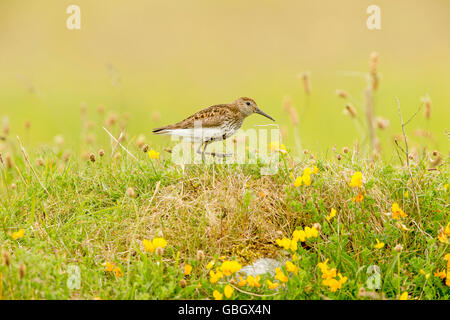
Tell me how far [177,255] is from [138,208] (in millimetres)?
1097

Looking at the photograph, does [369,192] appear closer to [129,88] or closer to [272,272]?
[272,272]

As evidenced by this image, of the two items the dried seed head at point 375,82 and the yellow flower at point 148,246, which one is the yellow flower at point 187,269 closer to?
the yellow flower at point 148,246

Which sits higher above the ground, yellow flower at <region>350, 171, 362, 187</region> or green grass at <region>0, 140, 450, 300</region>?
yellow flower at <region>350, 171, 362, 187</region>

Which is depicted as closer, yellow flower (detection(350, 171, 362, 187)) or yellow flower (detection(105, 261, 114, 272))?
yellow flower (detection(105, 261, 114, 272))

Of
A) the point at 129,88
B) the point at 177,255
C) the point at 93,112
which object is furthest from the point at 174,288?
the point at 129,88

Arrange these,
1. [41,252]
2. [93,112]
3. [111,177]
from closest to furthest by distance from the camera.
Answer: [41,252], [111,177], [93,112]

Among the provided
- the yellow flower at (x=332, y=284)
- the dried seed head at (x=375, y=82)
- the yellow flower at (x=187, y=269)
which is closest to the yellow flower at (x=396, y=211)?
the yellow flower at (x=332, y=284)

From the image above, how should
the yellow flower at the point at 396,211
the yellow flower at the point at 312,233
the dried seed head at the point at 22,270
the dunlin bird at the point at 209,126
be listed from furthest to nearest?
the dunlin bird at the point at 209,126 → the yellow flower at the point at 396,211 → the yellow flower at the point at 312,233 → the dried seed head at the point at 22,270

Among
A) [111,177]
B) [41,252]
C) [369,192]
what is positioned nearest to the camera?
[41,252]

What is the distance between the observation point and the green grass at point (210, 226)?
217 inches

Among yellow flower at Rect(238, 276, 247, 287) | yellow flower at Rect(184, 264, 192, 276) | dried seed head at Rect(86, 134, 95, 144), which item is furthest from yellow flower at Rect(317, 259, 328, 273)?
dried seed head at Rect(86, 134, 95, 144)

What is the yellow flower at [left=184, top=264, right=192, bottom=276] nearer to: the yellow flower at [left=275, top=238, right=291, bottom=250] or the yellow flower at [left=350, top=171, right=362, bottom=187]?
the yellow flower at [left=275, top=238, right=291, bottom=250]

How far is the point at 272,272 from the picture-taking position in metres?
5.86

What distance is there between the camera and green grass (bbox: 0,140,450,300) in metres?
5.50
